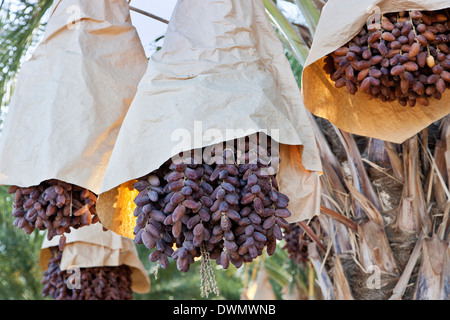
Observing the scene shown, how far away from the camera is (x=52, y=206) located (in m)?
1.30

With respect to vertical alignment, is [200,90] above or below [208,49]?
below

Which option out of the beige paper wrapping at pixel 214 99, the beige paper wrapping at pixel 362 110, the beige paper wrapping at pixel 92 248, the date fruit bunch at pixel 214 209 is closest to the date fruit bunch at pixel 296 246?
the beige paper wrapping at pixel 92 248

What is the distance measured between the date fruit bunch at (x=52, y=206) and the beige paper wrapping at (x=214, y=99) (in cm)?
9

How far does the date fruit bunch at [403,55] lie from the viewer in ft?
4.21

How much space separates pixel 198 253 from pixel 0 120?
2.19 meters

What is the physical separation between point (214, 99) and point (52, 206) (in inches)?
18.2

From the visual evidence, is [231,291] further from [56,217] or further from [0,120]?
[56,217]

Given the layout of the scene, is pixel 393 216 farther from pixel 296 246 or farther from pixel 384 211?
pixel 296 246

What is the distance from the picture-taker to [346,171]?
2.34 meters

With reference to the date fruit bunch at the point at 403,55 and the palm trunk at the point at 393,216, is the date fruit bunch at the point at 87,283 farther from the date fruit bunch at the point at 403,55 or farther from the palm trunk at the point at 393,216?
the date fruit bunch at the point at 403,55

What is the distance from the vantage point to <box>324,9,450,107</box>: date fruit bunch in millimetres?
1284

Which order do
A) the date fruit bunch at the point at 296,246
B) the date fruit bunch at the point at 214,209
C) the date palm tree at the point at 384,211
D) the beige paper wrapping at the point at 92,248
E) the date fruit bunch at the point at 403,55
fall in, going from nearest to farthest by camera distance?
the date fruit bunch at the point at 214,209 → the date fruit bunch at the point at 403,55 → the date palm tree at the point at 384,211 → the beige paper wrapping at the point at 92,248 → the date fruit bunch at the point at 296,246

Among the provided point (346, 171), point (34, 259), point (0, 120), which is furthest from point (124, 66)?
point (34, 259)
